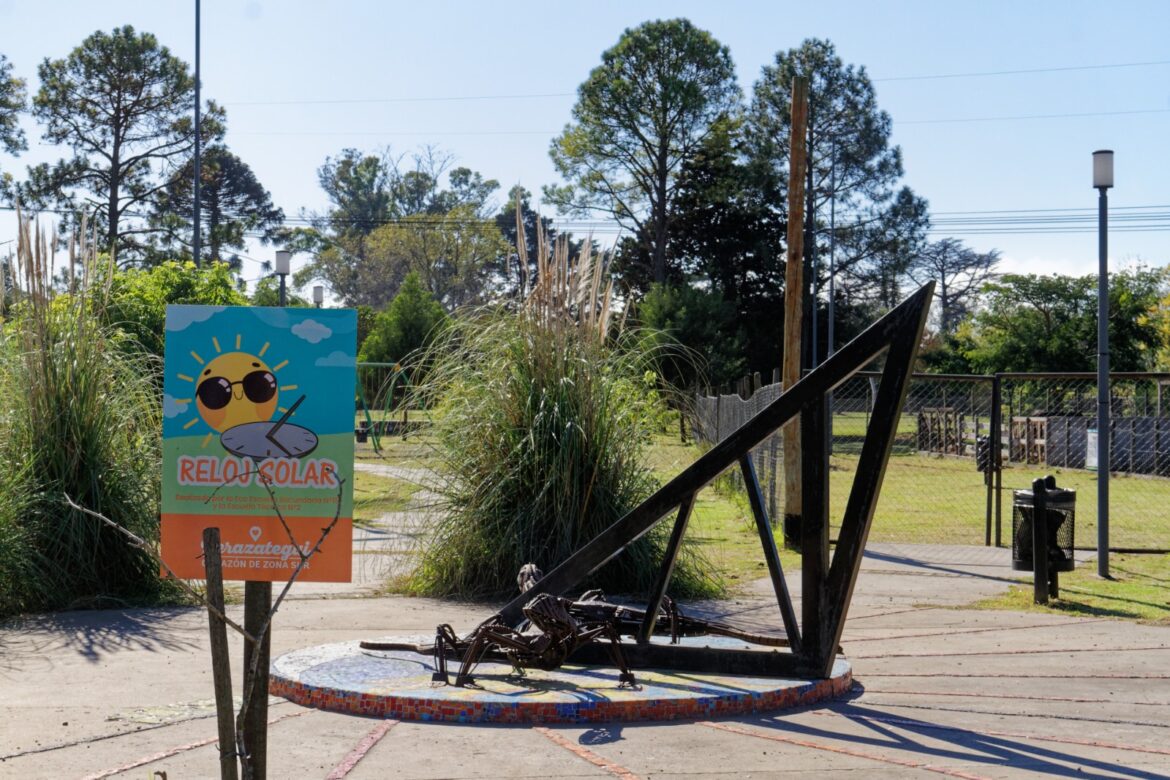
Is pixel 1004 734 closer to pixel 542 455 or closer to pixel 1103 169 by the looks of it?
pixel 542 455

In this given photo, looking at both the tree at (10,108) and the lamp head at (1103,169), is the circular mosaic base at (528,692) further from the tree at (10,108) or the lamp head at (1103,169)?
the tree at (10,108)

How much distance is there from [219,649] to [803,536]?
3911 mm

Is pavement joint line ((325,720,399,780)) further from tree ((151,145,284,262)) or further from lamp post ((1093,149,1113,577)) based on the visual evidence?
tree ((151,145,284,262))

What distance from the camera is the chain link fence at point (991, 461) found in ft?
49.7

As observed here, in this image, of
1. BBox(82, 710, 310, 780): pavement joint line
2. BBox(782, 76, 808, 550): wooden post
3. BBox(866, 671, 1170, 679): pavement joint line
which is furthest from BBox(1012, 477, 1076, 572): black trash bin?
BBox(82, 710, 310, 780): pavement joint line

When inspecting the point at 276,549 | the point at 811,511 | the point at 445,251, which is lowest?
the point at 811,511

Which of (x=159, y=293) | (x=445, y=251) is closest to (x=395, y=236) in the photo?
(x=445, y=251)

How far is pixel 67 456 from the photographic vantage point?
918cm

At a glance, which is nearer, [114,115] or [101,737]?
[101,737]

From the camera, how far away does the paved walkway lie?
4922mm

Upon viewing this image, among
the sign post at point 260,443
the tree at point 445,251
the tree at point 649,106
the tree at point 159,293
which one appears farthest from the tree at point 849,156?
the sign post at point 260,443

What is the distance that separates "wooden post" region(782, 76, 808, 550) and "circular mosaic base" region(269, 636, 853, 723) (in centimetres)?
695

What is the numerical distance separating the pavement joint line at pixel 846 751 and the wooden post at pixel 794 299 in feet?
26.0

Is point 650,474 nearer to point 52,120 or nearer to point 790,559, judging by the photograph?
point 790,559
